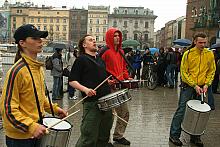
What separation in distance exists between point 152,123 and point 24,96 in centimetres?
512

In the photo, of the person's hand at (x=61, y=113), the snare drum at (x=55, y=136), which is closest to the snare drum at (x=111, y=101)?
the person's hand at (x=61, y=113)

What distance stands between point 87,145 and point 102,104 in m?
0.59

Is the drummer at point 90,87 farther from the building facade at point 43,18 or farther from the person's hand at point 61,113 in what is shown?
the building facade at point 43,18

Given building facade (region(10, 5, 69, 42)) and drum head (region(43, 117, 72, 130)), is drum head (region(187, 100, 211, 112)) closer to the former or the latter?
drum head (region(43, 117, 72, 130))

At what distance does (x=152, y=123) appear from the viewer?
26.2 feet

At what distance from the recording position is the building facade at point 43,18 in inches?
5054

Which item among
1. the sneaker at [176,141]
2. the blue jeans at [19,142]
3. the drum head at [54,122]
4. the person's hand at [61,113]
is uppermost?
the person's hand at [61,113]

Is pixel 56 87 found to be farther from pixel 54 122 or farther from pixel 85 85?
pixel 54 122

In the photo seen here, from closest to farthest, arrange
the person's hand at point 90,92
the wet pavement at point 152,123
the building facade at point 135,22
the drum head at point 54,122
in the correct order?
the drum head at point 54,122 < the person's hand at point 90,92 < the wet pavement at point 152,123 < the building facade at point 135,22

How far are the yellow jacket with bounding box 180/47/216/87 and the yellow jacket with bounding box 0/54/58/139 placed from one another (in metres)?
3.32

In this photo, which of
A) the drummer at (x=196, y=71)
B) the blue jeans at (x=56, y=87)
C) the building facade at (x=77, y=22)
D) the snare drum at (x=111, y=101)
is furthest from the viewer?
the building facade at (x=77, y=22)

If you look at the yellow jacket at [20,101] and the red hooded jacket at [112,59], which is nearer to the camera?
the yellow jacket at [20,101]

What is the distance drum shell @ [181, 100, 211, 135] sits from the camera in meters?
5.79

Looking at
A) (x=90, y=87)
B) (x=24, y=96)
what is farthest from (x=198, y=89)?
(x=24, y=96)
